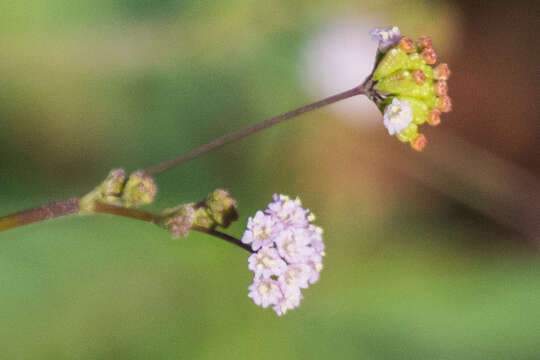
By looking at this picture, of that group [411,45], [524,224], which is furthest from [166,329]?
[524,224]

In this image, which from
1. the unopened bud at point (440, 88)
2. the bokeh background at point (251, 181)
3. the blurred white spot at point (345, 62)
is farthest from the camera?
the blurred white spot at point (345, 62)

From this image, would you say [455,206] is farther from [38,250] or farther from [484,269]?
[38,250]

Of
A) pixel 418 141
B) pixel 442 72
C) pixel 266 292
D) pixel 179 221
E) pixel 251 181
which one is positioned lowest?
pixel 266 292

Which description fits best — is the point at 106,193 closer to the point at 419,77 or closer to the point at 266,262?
the point at 266,262

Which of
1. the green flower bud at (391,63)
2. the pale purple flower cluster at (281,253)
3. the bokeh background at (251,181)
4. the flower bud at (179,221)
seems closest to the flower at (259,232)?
the pale purple flower cluster at (281,253)

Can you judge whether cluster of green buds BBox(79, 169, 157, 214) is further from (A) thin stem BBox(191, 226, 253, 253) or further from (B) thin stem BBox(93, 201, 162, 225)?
(A) thin stem BBox(191, 226, 253, 253)

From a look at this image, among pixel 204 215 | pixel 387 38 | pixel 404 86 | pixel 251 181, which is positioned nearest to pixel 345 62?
pixel 251 181

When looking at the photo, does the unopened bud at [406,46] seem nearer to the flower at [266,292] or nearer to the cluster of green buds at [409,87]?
the cluster of green buds at [409,87]
